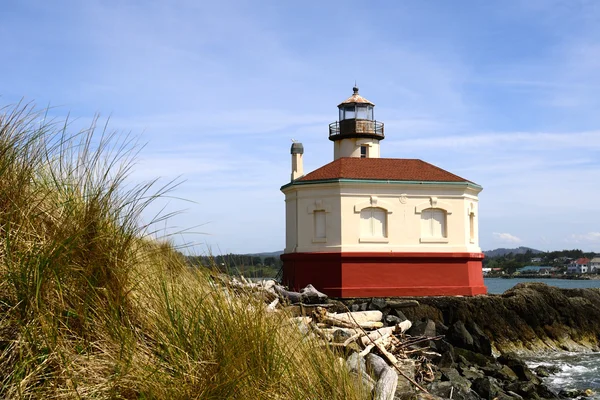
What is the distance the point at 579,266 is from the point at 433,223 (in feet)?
348

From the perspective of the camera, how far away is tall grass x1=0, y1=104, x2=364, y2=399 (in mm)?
3795

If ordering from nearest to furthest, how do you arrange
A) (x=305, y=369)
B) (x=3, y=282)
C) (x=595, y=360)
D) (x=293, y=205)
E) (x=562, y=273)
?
(x=3, y=282)
(x=305, y=369)
(x=595, y=360)
(x=293, y=205)
(x=562, y=273)

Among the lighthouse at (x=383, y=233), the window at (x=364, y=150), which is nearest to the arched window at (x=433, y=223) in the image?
the lighthouse at (x=383, y=233)

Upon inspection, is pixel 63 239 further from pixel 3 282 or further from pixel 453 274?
pixel 453 274

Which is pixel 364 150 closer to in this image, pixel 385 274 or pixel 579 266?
pixel 385 274

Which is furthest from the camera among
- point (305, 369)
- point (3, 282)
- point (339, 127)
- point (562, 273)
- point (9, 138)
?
point (562, 273)

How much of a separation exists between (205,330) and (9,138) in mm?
2110

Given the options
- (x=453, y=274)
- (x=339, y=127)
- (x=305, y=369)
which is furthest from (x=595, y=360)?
(x=305, y=369)

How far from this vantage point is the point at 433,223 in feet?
60.6

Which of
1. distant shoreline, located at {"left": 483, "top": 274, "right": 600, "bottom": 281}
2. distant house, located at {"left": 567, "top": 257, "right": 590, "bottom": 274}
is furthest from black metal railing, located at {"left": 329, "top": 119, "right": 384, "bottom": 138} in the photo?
distant house, located at {"left": 567, "top": 257, "right": 590, "bottom": 274}

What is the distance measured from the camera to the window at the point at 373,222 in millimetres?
18141

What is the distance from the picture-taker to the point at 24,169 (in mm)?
4707

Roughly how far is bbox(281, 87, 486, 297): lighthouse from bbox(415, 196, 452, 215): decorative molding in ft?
0.09

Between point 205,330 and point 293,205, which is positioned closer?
point 205,330
